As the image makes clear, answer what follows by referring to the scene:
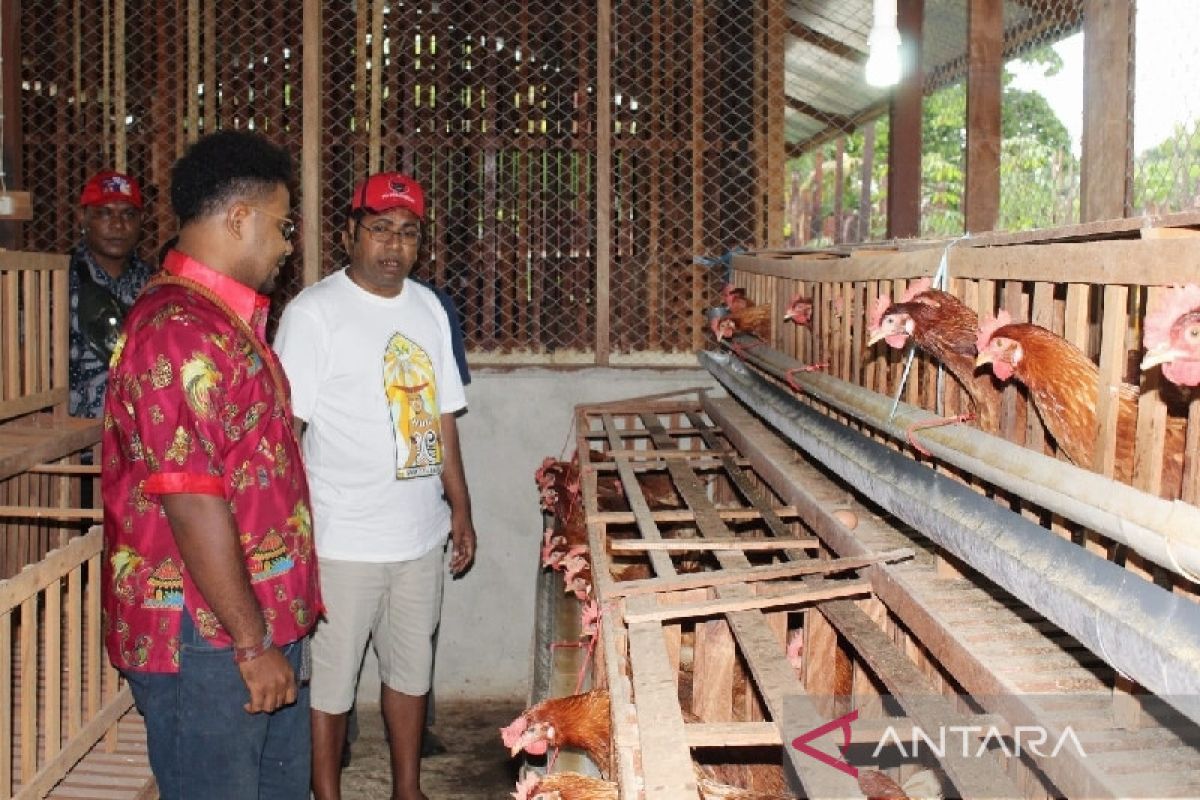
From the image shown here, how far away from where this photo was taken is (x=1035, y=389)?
1.96 m

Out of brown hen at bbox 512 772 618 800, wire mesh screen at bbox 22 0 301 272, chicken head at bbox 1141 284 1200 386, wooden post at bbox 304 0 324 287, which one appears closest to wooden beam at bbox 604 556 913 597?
brown hen at bbox 512 772 618 800

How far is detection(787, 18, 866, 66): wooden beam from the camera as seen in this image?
8.75 m

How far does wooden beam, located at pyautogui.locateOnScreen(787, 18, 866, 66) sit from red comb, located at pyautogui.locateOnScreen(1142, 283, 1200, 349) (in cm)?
784

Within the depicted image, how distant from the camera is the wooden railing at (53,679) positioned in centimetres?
251

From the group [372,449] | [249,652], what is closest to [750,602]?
[249,652]

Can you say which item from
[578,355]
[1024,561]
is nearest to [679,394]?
[578,355]

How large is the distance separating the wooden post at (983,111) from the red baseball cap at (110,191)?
3.40 meters

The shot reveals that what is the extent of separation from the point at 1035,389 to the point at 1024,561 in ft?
1.60

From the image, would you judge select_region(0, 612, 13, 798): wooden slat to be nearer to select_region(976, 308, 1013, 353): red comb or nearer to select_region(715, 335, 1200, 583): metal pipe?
select_region(715, 335, 1200, 583): metal pipe

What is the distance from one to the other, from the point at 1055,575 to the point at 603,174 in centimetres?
479

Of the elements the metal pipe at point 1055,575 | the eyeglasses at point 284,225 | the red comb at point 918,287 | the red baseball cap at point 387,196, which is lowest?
the metal pipe at point 1055,575

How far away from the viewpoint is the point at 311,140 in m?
5.83

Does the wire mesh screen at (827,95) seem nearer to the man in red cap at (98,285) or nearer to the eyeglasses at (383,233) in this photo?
the eyeglasses at (383,233)

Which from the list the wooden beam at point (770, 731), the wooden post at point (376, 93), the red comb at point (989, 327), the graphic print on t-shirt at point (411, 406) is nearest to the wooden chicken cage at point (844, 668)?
the wooden beam at point (770, 731)
